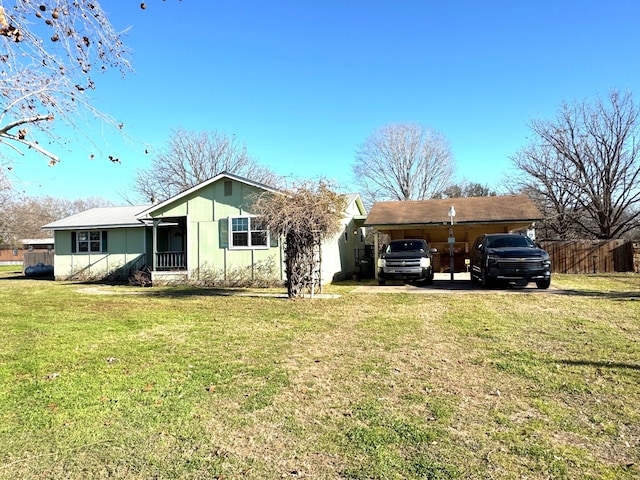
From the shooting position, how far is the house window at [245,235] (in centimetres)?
1666

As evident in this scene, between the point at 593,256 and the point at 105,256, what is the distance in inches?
969

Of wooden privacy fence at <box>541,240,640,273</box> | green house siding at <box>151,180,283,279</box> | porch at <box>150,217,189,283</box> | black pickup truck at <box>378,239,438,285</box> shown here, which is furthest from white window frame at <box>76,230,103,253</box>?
wooden privacy fence at <box>541,240,640,273</box>

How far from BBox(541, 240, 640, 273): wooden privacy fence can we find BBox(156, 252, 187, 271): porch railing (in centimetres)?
1761

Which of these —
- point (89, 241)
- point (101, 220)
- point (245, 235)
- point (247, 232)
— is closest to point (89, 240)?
Result: point (89, 241)

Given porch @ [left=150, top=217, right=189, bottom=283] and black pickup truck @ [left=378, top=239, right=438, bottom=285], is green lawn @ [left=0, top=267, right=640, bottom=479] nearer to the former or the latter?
black pickup truck @ [left=378, top=239, right=438, bottom=285]

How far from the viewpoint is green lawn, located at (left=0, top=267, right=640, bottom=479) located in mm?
3016

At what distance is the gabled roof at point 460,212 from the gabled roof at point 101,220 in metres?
11.8

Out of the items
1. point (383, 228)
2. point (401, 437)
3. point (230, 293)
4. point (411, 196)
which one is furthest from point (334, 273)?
point (411, 196)

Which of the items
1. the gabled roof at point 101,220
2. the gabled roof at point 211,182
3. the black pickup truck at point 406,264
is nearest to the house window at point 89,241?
the gabled roof at point 101,220

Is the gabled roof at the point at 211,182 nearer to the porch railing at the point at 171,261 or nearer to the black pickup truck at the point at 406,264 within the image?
the porch railing at the point at 171,261

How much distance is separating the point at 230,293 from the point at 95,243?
11436mm

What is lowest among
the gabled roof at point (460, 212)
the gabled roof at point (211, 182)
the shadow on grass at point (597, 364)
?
the shadow on grass at point (597, 364)

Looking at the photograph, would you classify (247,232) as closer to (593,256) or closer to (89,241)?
→ (89,241)

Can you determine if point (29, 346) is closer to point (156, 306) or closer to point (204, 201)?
point (156, 306)
